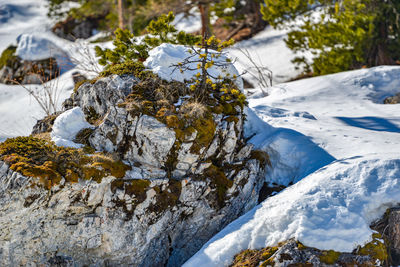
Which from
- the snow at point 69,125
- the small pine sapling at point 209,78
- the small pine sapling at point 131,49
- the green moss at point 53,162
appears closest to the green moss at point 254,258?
the green moss at point 53,162

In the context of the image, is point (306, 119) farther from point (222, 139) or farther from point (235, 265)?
point (235, 265)

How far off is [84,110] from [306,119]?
3.97 m

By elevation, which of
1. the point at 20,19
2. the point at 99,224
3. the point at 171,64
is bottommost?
the point at 99,224

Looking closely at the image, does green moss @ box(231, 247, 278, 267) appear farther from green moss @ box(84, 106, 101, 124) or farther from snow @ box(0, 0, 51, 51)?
snow @ box(0, 0, 51, 51)

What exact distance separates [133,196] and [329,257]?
2292 millimetres

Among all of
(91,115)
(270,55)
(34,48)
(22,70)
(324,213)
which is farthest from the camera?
(270,55)

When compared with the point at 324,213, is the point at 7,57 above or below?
above

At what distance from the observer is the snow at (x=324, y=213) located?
3.82 meters

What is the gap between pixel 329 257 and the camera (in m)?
3.62

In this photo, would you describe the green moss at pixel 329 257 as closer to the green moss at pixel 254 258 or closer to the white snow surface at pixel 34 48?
the green moss at pixel 254 258

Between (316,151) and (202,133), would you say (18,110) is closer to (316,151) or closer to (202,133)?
(202,133)

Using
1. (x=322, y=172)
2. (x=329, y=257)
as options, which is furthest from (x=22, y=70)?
(x=329, y=257)

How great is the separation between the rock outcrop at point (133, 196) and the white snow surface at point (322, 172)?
0.49 meters

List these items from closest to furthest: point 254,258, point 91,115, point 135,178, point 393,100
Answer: point 254,258, point 135,178, point 91,115, point 393,100
